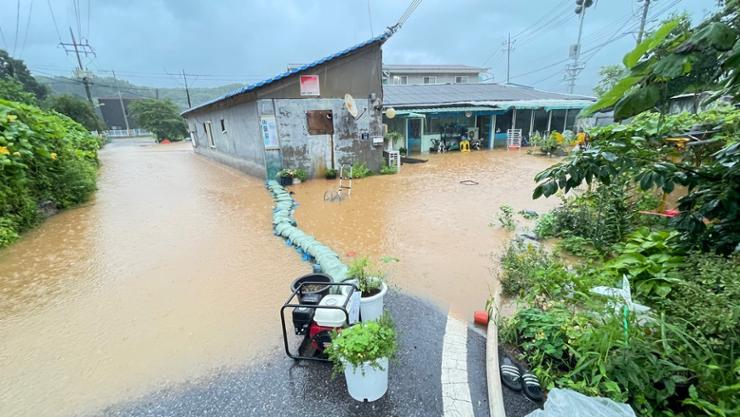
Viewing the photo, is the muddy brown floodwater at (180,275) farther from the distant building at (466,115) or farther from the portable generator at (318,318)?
the distant building at (466,115)

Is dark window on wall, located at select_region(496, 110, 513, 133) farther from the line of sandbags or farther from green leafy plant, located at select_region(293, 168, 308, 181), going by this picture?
the line of sandbags

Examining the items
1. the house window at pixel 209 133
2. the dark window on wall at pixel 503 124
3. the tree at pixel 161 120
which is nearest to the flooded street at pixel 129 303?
the house window at pixel 209 133

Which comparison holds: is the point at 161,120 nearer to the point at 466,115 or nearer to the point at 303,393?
the point at 466,115

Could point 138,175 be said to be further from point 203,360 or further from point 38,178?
point 203,360

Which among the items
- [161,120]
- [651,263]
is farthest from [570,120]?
[161,120]

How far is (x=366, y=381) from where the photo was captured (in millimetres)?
1979

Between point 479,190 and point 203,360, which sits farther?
point 479,190

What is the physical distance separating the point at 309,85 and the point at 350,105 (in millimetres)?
1293

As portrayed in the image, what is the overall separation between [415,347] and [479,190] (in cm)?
603

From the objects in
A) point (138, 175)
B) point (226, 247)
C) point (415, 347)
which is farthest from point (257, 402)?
point (138, 175)

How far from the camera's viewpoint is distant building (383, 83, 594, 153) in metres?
14.6

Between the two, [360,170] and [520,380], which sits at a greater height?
[360,170]

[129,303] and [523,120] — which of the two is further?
[523,120]

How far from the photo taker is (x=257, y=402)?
6.93 ft
